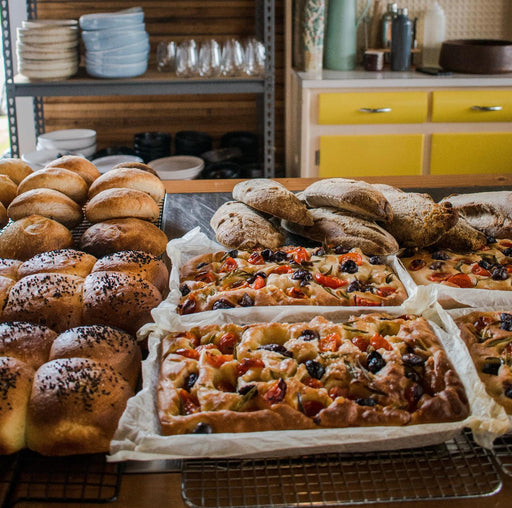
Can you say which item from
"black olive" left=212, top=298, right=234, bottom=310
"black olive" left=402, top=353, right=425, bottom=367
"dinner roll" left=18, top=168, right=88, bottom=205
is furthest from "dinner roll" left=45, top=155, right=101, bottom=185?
"black olive" left=402, top=353, right=425, bottom=367

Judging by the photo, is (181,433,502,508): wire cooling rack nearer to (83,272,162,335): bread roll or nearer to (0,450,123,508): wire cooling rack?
(0,450,123,508): wire cooling rack

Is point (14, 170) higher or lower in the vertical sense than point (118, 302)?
higher

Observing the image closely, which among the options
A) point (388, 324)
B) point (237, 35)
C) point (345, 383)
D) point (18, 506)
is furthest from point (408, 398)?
point (237, 35)

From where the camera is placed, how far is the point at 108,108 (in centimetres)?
460

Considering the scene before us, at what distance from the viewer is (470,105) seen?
405 centimetres

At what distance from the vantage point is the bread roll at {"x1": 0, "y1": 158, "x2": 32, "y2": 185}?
2271 mm

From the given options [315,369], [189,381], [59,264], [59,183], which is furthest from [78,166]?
[315,369]

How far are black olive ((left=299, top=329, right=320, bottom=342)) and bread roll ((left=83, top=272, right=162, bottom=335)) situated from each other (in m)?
0.36

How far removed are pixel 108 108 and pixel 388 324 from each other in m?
3.70

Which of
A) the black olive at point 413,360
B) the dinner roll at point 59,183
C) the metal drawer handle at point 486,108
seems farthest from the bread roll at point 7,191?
the metal drawer handle at point 486,108

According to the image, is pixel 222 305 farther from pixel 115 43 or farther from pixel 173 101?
pixel 173 101

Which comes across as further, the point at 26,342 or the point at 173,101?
the point at 173,101

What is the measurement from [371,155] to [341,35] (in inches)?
35.5

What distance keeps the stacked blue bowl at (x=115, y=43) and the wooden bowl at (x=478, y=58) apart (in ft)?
6.74
